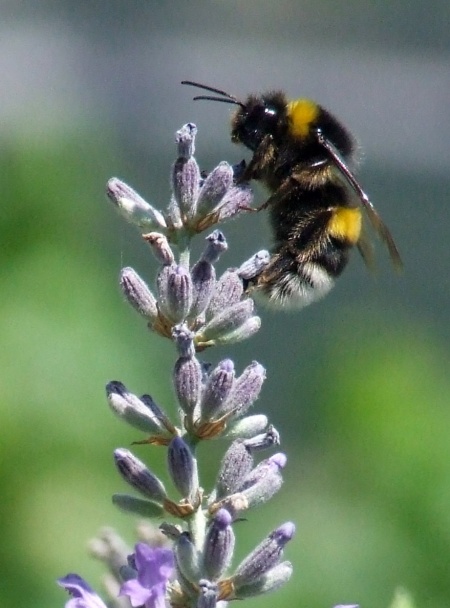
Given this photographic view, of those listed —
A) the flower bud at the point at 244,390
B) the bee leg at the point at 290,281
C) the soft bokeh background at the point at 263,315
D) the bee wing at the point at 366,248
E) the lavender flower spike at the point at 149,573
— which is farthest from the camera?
the soft bokeh background at the point at 263,315

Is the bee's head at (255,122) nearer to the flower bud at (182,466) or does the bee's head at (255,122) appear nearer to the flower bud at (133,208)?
the flower bud at (133,208)

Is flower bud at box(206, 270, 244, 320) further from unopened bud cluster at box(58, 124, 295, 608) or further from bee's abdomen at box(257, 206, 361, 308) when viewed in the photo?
bee's abdomen at box(257, 206, 361, 308)

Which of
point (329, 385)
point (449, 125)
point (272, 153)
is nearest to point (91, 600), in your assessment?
point (272, 153)

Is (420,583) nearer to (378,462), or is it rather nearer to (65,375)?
(378,462)

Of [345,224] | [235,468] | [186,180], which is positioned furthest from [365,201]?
[235,468]

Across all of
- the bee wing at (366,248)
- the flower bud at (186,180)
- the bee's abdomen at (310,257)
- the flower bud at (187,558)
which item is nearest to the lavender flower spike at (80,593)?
the flower bud at (187,558)

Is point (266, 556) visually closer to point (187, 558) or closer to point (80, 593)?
point (187, 558)
